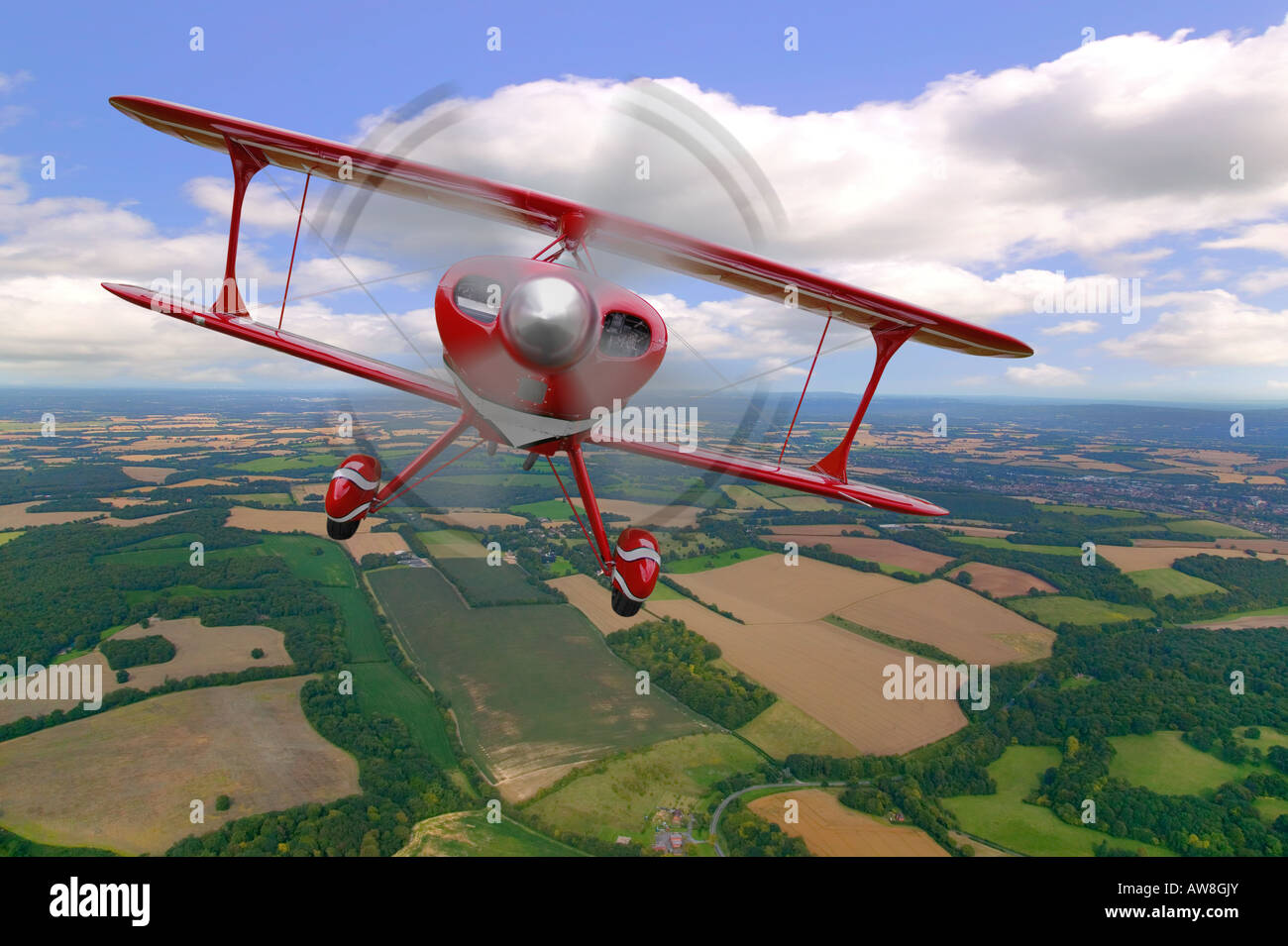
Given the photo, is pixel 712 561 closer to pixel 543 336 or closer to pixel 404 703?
pixel 404 703

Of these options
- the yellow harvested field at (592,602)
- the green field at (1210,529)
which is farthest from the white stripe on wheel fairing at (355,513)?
the green field at (1210,529)

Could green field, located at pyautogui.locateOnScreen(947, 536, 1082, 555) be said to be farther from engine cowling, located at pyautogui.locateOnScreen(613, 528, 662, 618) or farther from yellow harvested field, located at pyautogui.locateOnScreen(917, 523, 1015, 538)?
engine cowling, located at pyautogui.locateOnScreen(613, 528, 662, 618)

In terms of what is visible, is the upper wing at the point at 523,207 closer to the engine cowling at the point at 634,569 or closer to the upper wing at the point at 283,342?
the upper wing at the point at 283,342

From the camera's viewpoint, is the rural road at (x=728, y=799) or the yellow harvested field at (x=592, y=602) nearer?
the rural road at (x=728, y=799)


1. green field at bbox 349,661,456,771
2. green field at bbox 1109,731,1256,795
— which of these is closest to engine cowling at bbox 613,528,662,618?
green field at bbox 349,661,456,771

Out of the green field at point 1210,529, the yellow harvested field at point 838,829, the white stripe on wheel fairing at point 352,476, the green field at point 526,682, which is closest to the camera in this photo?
the white stripe on wheel fairing at point 352,476

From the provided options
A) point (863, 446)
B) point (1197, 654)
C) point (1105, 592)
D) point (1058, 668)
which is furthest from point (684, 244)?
point (863, 446)

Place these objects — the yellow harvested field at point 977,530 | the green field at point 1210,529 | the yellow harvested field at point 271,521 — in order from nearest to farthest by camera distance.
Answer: the yellow harvested field at point 271,521, the yellow harvested field at point 977,530, the green field at point 1210,529
